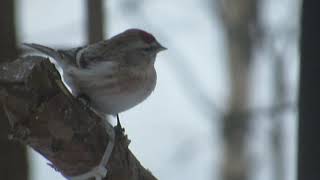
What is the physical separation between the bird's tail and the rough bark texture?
399 millimetres

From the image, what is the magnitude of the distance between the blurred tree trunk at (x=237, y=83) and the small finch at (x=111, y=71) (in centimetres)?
348

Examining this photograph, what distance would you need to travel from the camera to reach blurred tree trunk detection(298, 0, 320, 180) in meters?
1.75

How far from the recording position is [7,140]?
326cm

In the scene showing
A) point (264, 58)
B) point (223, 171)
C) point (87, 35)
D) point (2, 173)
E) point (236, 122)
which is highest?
point (87, 35)

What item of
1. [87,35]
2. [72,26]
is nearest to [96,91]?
[87,35]

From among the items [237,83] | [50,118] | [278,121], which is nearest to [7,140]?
[50,118]

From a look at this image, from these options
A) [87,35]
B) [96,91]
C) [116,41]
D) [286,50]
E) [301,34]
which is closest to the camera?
[301,34]

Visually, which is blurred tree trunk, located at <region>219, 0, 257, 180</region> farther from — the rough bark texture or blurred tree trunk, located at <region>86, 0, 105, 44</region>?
the rough bark texture

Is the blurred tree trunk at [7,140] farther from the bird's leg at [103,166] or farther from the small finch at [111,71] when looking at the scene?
the bird's leg at [103,166]

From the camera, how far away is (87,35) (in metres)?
3.68

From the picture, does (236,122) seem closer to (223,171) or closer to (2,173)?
(223,171)

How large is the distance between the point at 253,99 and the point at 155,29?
3.46 feet

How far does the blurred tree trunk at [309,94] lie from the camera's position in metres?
1.75

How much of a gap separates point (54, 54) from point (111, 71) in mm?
184
